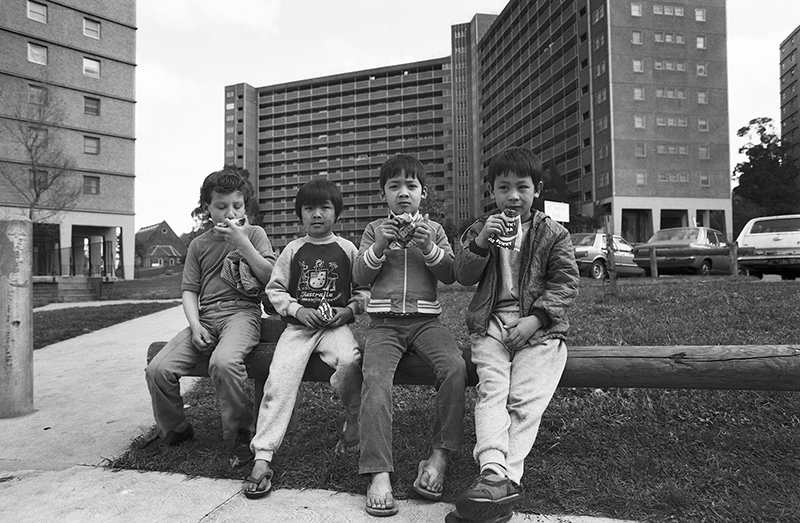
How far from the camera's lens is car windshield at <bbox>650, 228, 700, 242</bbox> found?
1694 cm

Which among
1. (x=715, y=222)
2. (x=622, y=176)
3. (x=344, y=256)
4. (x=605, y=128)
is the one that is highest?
(x=605, y=128)

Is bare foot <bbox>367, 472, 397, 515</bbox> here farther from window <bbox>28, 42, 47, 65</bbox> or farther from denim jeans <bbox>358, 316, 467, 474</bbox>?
window <bbox>28, 42, 47, 65</bbox>

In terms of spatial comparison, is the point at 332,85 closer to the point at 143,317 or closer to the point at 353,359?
the point at 143,317

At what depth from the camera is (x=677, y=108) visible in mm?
49750

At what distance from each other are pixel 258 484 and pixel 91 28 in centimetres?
3771

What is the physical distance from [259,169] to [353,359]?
336ft

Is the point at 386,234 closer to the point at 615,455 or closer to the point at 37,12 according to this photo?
the point at 615,455

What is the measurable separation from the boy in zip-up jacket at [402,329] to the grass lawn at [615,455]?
0.70 feet

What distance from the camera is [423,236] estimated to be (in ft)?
9.53

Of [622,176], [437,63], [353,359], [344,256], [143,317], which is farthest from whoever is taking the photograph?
[437,63]

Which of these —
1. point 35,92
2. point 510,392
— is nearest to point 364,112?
point 35,92

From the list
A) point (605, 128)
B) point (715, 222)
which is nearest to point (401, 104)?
point (605, 128)

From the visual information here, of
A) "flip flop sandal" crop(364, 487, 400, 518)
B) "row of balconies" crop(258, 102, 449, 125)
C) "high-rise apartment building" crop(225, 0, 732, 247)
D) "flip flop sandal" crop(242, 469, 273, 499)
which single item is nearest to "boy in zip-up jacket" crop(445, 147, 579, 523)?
"flip flop sandal" crop(364, 487, 400, 518)

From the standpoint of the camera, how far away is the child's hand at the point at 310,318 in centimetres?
307
